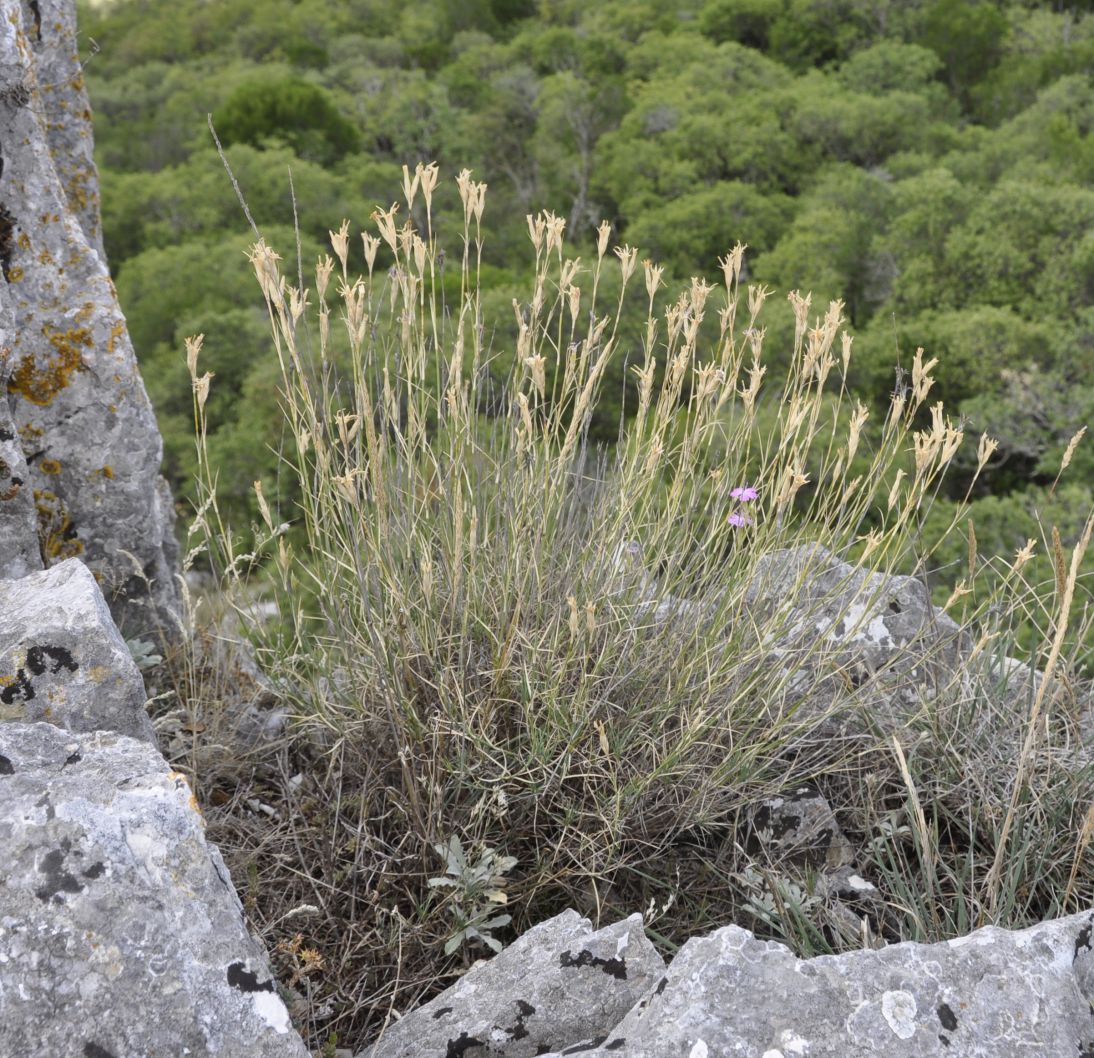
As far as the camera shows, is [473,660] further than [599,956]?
Yes

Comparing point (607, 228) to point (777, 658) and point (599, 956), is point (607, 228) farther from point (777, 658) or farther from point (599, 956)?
point (599, 956)

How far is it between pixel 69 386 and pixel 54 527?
34 centimetres

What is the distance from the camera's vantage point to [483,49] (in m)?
35.5

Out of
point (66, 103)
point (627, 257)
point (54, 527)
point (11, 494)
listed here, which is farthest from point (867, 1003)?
point (66, 103)

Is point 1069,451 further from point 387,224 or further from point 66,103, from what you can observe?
point 66,103

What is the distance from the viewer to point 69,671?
1951 mm

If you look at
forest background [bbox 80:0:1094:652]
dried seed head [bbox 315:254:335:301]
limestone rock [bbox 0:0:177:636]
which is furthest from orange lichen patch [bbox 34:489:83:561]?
forest background [bbox 80:0:1094:652]

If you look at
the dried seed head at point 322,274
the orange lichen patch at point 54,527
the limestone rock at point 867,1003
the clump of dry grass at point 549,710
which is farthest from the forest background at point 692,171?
the limestone rock at point 867,1003

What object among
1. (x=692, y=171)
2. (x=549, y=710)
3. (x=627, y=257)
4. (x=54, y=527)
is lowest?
(x=692, y=171)

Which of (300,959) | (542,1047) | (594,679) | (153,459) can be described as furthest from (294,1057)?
(153,459)

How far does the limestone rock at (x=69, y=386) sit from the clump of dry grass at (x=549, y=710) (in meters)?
0.59

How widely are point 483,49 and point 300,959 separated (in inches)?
1465

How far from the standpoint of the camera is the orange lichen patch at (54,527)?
2.68 m

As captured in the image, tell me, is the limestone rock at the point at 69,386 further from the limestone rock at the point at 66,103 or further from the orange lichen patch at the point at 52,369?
the limestone rock at the point at 66,103
